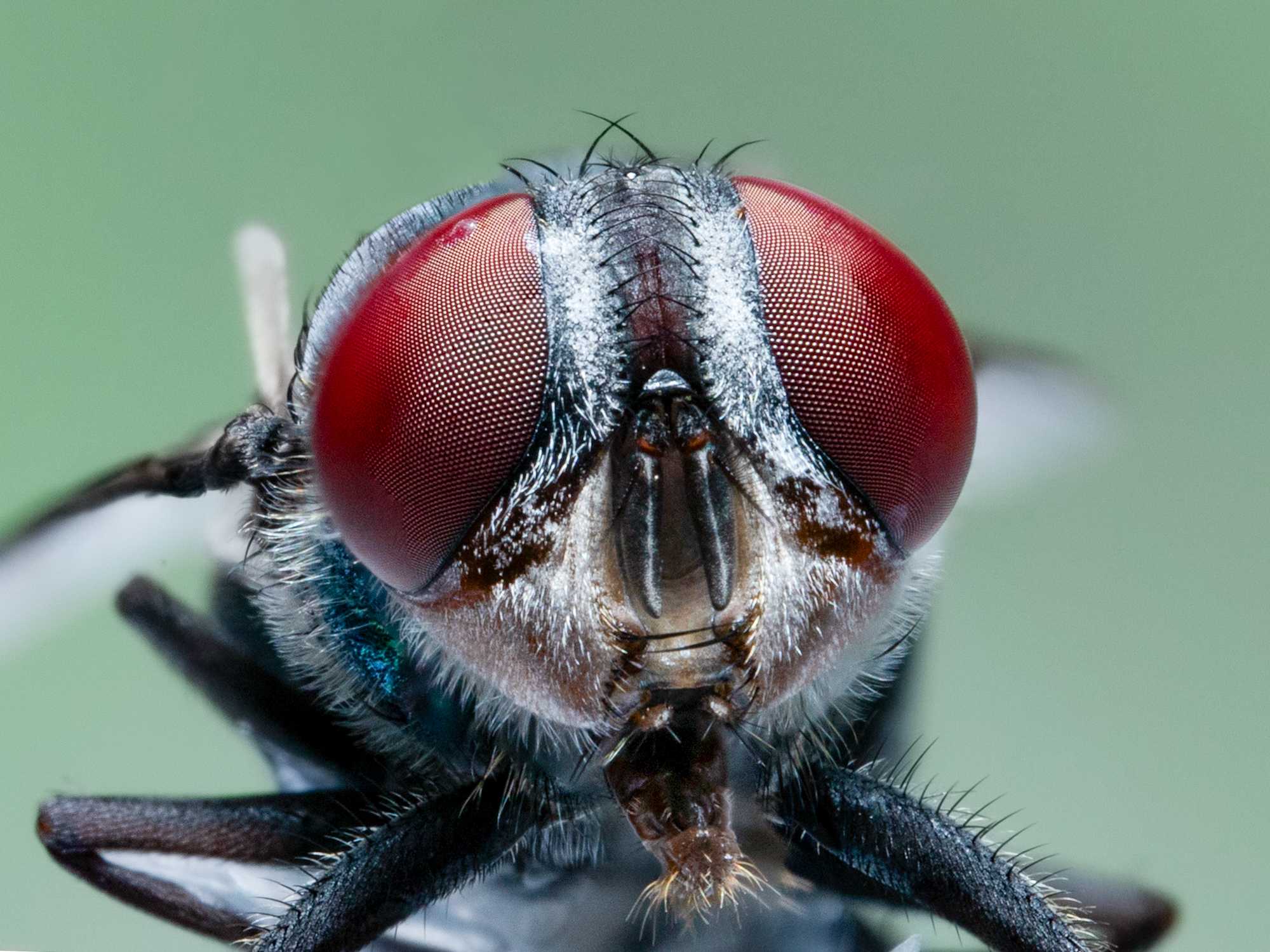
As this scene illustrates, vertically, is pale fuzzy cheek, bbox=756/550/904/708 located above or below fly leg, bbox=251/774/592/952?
above

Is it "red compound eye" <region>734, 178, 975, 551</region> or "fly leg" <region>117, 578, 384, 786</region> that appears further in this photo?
"fly leg" <region>117, 578, 384, 786</region>

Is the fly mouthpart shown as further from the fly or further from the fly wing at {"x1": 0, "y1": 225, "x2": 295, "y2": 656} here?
the fly wing at {"x1": 0, "y1": 225, "x2": 295, "y2": 656}

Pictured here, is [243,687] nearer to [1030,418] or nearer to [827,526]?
[827,526]

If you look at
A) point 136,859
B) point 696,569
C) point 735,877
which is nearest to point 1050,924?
point 735,877

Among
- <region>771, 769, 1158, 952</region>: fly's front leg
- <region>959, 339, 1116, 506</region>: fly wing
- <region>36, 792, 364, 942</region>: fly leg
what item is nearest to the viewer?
<region>771, 769, 1158, 952</region>: fly's front leg

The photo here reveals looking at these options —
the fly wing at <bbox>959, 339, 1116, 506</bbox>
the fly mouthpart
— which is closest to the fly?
the fly mouthpart

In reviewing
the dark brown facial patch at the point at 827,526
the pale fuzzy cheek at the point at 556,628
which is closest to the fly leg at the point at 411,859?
the pale fuzzy cheek at the point at 556,628

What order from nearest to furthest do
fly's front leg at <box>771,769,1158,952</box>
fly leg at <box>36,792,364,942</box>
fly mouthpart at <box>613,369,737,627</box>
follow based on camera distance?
fly mouthpart at <box>613,369,737,627</box>, fly's front leg at <box>771,769,1158,952</box>, fly leg at <box>36,792,364,942</box>

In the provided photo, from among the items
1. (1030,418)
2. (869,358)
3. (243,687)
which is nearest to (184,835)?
(243,687)
